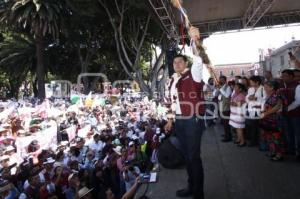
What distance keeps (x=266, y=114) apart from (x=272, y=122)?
0.60ft

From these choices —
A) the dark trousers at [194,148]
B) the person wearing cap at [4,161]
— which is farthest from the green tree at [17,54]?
the dark trousers at [194,148]

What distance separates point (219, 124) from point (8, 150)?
4.98 m

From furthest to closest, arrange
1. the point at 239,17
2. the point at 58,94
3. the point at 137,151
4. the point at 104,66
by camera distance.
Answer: the point at 104,66
the point at 58,94
the point at 239,17
the point at 137,151

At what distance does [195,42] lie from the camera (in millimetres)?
3762

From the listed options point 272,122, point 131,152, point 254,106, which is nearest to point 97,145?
point 131,152

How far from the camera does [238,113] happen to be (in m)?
6.76

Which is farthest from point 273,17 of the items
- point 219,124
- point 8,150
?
point 8,150

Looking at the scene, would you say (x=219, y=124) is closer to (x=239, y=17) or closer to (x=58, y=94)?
(x=239, y=17)

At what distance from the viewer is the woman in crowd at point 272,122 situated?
5504mm

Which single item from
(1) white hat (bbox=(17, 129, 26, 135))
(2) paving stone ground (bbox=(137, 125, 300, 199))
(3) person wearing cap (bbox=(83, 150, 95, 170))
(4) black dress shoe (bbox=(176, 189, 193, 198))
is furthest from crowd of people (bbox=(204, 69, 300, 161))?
(1) white hat (bbox=(17, 129, 26, 135))

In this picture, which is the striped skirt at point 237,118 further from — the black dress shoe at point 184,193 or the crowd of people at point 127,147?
the black dress shoe at point 184,193

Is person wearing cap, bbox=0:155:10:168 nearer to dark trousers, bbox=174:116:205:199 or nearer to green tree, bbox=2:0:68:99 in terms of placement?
dark trousers, bbox=174:116:205:199

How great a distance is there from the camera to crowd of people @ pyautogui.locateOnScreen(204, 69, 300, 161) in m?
5.45

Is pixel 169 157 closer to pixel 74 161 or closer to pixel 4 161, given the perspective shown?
pixel 74 161
